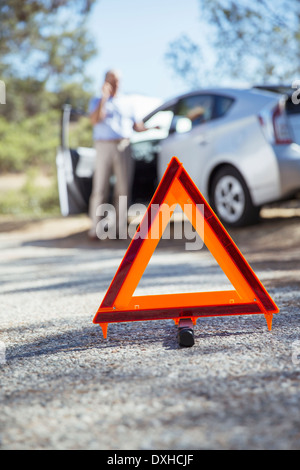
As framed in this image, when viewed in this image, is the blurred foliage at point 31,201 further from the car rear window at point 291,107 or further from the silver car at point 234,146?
the car rear window at point 291,107

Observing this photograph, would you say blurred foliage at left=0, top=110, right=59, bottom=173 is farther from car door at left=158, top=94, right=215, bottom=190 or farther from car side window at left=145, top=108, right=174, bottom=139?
car door at left=158, top=94, right=215, bottom=190

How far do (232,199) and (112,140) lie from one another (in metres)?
Answer: 1.86

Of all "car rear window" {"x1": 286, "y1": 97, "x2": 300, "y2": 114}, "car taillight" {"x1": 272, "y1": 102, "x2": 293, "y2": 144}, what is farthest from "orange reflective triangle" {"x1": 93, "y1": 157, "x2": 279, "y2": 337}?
"car rear window" {"x1": 286, "y1": 97, "x2": 300, "y2": 114}

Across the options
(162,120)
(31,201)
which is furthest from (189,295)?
(31,201)

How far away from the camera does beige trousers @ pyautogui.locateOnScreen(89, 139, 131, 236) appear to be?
7.69 metres

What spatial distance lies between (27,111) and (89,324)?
39485 millimetres

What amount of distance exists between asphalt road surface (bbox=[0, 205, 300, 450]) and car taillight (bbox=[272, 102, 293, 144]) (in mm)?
2706

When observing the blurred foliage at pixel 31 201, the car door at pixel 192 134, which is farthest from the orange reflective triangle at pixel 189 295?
the blurred foliage at pixel 31 201

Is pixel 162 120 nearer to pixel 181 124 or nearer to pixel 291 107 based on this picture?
pixel 181 124

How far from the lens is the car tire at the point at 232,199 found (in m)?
7.05

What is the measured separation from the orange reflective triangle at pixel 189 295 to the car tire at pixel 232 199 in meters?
4.38

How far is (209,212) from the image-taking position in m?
2.71

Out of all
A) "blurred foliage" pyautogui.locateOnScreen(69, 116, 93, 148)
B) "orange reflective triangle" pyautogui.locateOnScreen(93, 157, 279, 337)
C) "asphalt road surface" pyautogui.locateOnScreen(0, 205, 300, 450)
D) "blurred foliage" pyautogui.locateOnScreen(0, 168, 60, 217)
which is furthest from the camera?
"blurred foliage" pyautogui.locateOnScreen(69, 116, 93, 148)

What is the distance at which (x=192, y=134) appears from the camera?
7.66 metres
